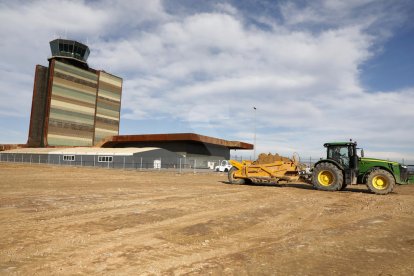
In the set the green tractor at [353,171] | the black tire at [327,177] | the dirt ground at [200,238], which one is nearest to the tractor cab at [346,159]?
the green tractor at [353,171]

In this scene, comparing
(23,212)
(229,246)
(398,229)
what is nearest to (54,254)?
(229,246)

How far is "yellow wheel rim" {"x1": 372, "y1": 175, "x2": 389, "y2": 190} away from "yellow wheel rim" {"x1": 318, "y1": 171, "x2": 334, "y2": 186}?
82.3 inches

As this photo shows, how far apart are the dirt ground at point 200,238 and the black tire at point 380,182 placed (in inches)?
177

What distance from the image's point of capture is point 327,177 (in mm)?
17562

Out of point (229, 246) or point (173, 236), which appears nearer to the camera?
point (229, 246)

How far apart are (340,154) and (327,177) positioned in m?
1.43

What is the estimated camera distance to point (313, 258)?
18.3ft

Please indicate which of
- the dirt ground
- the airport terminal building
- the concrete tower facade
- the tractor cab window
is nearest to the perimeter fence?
the airport terminal building

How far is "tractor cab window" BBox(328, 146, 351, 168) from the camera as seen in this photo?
56.4ft

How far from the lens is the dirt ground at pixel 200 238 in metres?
5.09

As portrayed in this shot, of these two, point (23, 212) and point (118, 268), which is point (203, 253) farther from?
point (23, 212)

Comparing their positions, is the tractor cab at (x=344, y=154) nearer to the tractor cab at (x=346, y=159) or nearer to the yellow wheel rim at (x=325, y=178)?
the tractor cab at (x=346, y=159)

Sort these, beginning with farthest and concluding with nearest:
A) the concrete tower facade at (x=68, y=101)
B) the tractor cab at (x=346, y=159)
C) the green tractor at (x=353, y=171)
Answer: the concrete tower facade at (x=68, y=101) < the tractor cab at (x=346, y=159) < the green tractor at (x=353, y=171)

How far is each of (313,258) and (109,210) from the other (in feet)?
21.4
